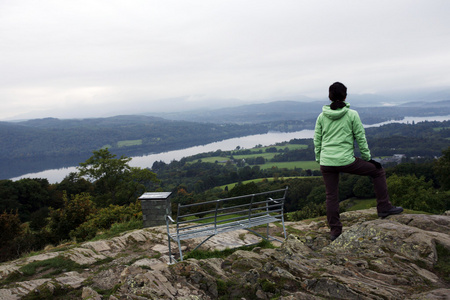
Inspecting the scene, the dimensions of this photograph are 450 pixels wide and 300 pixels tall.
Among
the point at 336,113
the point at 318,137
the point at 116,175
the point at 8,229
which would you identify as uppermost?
the point at 336,113

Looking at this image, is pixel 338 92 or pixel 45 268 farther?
pixel 45 268

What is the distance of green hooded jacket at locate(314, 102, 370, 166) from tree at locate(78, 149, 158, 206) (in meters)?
27.9

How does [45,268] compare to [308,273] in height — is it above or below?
below

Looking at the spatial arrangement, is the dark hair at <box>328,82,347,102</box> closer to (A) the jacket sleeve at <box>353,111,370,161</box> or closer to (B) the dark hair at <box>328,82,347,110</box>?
(B) the dark hair at <box>328,82,347,110</box>

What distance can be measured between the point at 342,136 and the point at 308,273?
216 cm

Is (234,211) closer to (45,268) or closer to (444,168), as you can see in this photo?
(45,268)

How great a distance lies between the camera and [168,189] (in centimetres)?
6712

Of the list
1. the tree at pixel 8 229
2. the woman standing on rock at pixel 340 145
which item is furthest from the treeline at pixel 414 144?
the woman standing on rock at pixel 340 145

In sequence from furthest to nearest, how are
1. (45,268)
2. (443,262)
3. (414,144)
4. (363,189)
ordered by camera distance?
1. (414,144)
2. (363,189)
3. (45,268)
4. (443,262)

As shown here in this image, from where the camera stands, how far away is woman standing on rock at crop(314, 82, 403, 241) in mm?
4699

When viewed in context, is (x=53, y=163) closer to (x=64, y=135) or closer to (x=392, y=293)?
(x=64, y=135)

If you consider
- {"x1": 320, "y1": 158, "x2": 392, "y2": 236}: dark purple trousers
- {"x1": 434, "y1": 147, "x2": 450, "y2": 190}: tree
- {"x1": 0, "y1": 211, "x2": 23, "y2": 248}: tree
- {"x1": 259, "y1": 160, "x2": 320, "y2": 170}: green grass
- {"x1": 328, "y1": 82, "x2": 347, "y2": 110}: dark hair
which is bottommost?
{"x1": 259, "y1": 160, "x2": 320, "y2": 170}: green grass

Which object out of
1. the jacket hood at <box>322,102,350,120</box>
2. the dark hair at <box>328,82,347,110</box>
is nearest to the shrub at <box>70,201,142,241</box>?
the jacket hood at <box>322,102,350,120</box>

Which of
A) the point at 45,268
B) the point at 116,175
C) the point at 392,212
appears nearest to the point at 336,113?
the point at 392,212
